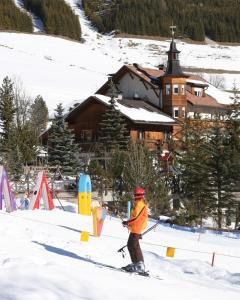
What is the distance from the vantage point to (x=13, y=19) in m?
134

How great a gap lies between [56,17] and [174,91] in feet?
306

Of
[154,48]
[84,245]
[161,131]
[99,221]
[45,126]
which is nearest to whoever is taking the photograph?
[84,245]

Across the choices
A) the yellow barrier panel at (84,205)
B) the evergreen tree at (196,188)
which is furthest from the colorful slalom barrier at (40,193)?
the evergreen tree at (196,188)

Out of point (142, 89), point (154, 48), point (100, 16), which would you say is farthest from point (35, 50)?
point (100, 16)

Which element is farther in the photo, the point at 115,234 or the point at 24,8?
the point at 24,8

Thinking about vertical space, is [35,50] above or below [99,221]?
above

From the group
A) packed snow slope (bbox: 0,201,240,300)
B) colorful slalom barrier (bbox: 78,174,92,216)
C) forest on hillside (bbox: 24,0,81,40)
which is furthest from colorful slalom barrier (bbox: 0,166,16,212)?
forest on hillside (bbox: 24,0,81,40)

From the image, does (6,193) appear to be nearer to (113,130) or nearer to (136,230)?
(136,230)

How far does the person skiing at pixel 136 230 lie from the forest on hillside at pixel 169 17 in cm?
A: 14523

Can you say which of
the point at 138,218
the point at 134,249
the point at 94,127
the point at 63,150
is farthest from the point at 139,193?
the point at 94,127

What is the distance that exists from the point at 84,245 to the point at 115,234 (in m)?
3.76

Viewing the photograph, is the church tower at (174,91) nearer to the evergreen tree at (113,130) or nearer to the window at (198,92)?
the window at (198,92)

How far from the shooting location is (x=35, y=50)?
104 meters

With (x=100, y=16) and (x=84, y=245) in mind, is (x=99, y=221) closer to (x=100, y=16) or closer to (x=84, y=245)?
(x=84, y=245)
